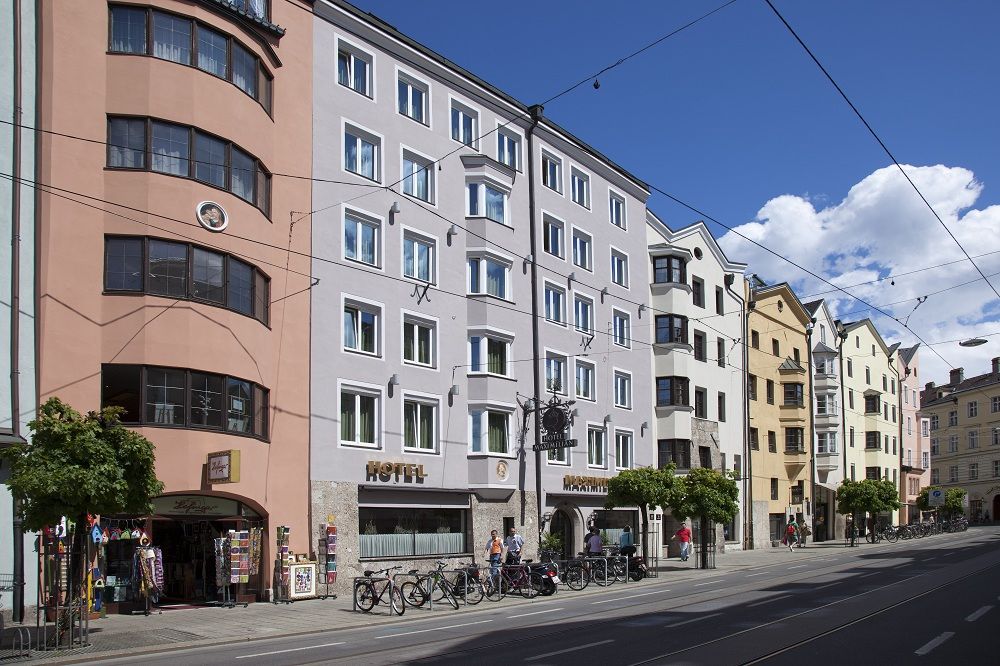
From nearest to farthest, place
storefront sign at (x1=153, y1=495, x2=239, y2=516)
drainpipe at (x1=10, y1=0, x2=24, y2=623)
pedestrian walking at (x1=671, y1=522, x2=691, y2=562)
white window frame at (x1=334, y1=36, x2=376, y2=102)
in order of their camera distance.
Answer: drainpipe at (x1=10, y1=0, x2=24, y2=623), storefront sign at (x1=153, y1=495, x2=239, y2=516), white window frame at (x1=334, y1=36, x2=376, y2=102), pedestrian walking at (x1=671, y1=522, x2=691, y2=562)

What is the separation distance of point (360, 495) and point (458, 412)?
5752mm

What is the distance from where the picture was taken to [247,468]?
25.9 m

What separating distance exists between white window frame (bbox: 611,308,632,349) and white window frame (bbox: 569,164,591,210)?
5336 mm

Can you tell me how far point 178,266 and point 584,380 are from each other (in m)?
22.5

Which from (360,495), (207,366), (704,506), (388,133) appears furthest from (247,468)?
(704,506)

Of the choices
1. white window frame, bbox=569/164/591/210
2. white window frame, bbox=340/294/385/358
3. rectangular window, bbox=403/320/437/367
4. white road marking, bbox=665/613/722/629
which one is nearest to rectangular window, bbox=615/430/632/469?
white window frame, bbox=569/164/591/210

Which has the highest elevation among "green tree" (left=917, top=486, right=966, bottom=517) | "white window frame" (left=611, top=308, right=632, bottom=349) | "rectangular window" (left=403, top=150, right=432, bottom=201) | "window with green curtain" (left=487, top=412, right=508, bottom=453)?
"rectangular window" (left=403, top=150, right=432, bottom=201)

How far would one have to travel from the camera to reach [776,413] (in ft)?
205

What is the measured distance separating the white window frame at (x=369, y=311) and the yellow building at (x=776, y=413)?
3200cm

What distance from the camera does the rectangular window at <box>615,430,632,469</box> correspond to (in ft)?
149

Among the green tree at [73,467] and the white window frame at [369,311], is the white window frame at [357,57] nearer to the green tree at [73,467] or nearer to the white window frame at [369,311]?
the white window frame at [369,311]

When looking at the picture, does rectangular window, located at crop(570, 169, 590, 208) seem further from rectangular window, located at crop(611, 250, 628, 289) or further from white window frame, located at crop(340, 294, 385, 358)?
white window frame, located at crop(340, 294, 385, 358)

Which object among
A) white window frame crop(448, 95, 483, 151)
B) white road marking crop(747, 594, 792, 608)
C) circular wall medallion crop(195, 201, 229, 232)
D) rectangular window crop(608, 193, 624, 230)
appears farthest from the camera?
rectangular window crop(608, 193, 624, 230)

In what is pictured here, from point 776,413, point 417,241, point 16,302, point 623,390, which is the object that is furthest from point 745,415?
point 16,302
